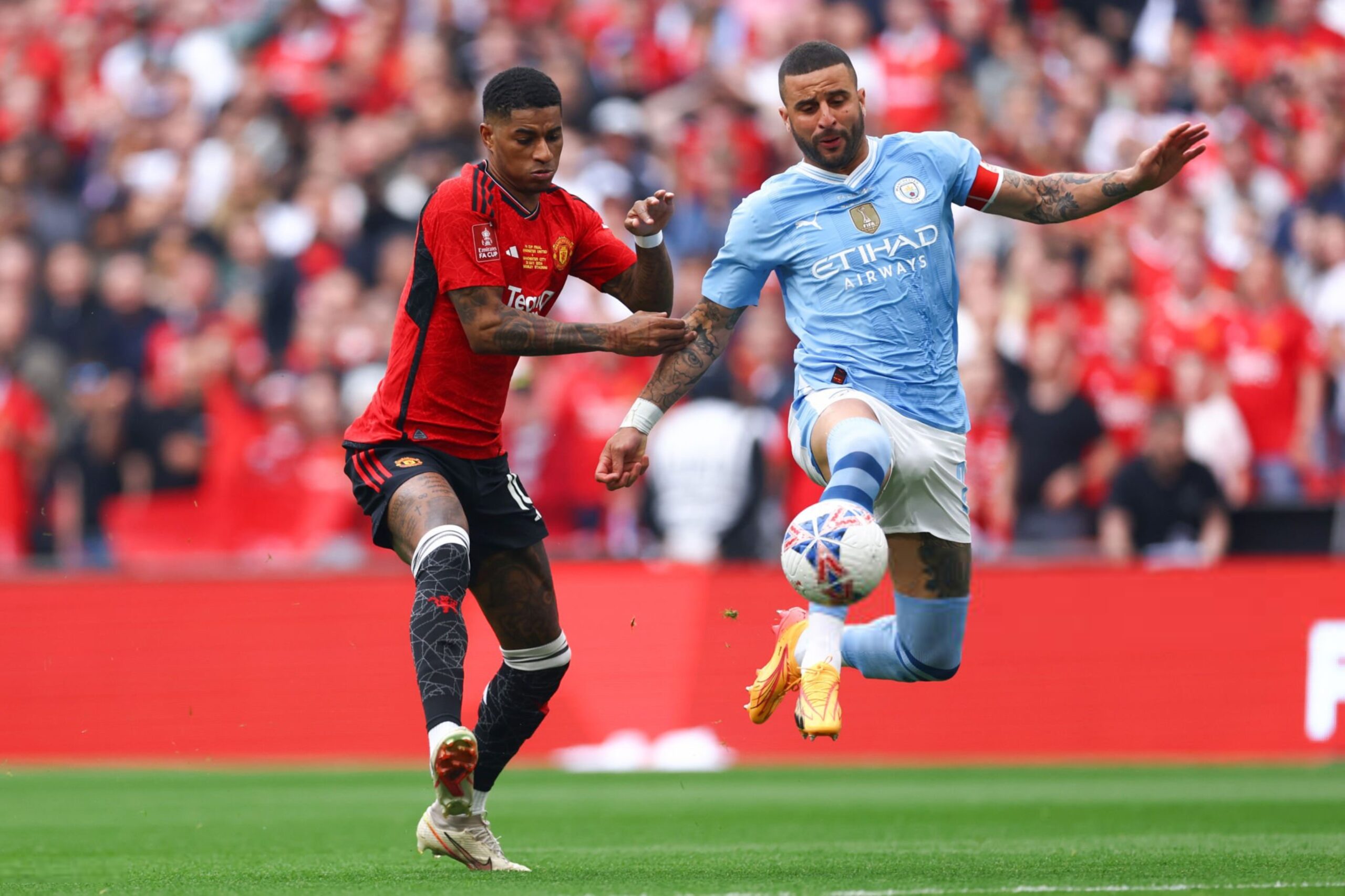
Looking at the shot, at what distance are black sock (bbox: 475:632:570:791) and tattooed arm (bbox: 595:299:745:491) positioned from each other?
77 centimetres

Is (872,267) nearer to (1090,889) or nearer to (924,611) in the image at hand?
(924,611)

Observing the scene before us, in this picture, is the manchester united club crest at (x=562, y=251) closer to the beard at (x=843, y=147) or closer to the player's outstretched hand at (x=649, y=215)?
the player's outstretched hand at (x=649, y=215)

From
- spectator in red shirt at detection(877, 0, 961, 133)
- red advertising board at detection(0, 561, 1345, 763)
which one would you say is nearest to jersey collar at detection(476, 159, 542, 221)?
red advertising board at detection(0, 561, 1345, 763)

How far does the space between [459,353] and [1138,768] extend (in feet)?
22.9

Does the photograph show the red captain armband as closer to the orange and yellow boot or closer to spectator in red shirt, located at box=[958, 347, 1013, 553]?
the orange and yellow boot

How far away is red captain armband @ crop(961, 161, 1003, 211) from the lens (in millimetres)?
8211

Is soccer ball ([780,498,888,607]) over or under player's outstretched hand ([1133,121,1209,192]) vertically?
under

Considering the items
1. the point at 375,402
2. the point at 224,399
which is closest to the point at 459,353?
the point at 375,402

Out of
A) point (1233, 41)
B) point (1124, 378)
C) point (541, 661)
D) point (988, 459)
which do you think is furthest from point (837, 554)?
point (1233, 41)

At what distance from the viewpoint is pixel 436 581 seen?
7.27 m

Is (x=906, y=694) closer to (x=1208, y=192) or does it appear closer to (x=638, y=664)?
(x=638, y=664)

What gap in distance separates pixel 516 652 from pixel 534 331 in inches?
55.0

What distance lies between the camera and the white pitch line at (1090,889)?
6.46m

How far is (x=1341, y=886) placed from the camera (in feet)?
21.5
